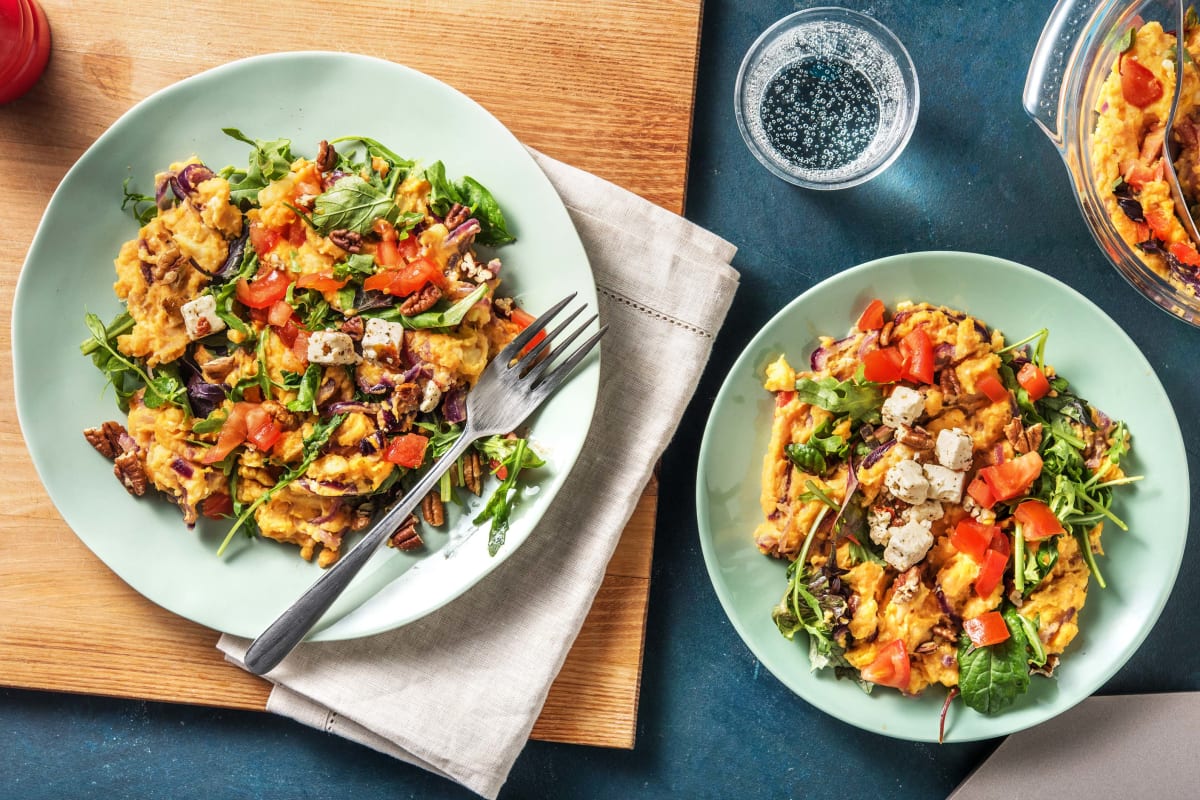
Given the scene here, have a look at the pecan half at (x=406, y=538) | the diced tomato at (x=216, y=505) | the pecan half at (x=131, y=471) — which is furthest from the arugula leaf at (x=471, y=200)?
the pecan half at (x=131, y=471)

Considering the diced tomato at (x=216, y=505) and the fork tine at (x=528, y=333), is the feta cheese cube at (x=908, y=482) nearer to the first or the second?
the fork tine at (x=528, y=333)

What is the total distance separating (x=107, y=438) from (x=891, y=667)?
2412 mm

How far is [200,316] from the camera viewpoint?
2461 millimetres

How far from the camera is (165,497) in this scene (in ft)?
8.70

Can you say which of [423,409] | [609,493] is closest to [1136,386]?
[609,493]

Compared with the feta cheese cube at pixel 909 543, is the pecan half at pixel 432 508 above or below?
below

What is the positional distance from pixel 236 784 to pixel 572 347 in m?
1.95

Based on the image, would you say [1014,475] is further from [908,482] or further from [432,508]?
[432,508]

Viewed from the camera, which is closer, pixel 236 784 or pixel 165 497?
pixel 165 497

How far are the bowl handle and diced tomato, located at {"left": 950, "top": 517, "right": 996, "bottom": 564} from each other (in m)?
1.22

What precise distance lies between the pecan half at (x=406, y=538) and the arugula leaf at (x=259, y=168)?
105cm

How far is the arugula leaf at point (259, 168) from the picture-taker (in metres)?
2.54

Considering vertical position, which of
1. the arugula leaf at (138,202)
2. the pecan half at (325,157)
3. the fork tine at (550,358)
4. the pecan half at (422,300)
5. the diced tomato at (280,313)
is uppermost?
the pecan half at (325,157)

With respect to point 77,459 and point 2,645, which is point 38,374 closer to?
point 77,459
